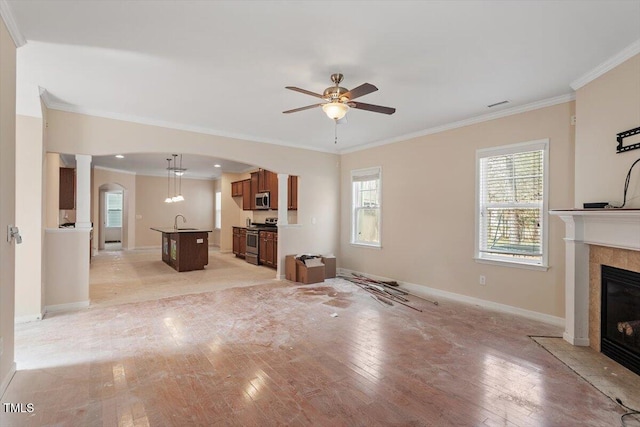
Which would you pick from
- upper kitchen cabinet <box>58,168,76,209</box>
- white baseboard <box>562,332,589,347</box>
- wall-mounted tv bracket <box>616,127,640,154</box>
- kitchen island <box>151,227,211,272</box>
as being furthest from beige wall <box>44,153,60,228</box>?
wall-mounted tv bracket <box>616,127,640,154</box>

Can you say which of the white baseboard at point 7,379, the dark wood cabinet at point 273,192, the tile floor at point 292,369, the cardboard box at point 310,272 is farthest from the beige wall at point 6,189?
the dark wood cabinet at point 273,192

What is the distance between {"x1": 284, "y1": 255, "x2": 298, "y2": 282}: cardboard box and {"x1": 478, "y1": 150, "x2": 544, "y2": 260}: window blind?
321 centimetres

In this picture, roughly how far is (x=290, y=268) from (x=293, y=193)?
1735 mm

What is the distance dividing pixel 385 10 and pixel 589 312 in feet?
11.2

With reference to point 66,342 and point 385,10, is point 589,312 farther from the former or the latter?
point 66,342

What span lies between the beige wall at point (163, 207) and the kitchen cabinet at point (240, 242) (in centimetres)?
308

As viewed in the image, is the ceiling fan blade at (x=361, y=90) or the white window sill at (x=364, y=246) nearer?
the ceiling fan blade at (x=361, y=90)

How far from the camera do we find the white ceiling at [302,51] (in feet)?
7.22

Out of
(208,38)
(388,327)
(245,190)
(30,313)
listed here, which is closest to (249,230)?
(245,190)

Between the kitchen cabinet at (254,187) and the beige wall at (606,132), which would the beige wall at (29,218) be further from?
the beige wall at (606,132)

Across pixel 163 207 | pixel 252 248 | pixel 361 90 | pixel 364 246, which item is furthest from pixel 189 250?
pixel 361 90

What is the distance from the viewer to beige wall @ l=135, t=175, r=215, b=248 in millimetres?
10734

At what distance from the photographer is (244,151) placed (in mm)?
5594

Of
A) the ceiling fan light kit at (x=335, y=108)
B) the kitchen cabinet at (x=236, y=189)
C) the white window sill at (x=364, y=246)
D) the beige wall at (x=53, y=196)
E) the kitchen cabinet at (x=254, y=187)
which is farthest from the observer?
the kitchen cabinet at (x=236, y=189)
